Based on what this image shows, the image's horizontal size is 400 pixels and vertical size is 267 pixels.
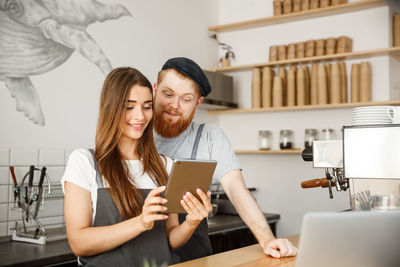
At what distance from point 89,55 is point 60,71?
292mm

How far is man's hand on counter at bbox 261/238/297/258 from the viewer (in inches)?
61.6

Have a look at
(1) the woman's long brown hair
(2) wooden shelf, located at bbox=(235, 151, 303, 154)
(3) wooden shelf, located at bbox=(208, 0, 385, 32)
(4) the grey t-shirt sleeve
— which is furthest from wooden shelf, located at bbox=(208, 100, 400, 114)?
(1) the woman's long brown hair

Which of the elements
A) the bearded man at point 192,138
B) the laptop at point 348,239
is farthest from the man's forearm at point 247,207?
the laptop at point 348,239

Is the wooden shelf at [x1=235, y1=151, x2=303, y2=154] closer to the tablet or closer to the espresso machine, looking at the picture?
the espresso machine

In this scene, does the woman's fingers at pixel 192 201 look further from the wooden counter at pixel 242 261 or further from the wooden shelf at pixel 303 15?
the wooden shelf at pixel 303 15

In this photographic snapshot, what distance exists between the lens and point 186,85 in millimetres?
1961

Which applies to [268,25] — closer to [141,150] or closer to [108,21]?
[108,21]

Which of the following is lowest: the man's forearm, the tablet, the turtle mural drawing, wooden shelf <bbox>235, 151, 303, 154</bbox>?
the man's forearm

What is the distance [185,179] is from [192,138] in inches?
26.3

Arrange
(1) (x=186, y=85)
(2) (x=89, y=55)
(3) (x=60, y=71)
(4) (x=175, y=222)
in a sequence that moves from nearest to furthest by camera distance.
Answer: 1. (4) (x=175, y=222)
2. (1) (x=186, y=85)
3. (3) (x=60, y=71)
4. (2) (x=89, y=55)

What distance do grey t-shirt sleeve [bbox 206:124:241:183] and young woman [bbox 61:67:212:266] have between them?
0.32 meters

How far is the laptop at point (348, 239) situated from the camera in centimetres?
98

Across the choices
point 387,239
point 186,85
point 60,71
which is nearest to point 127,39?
point 60,71

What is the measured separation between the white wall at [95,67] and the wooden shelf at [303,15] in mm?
258
